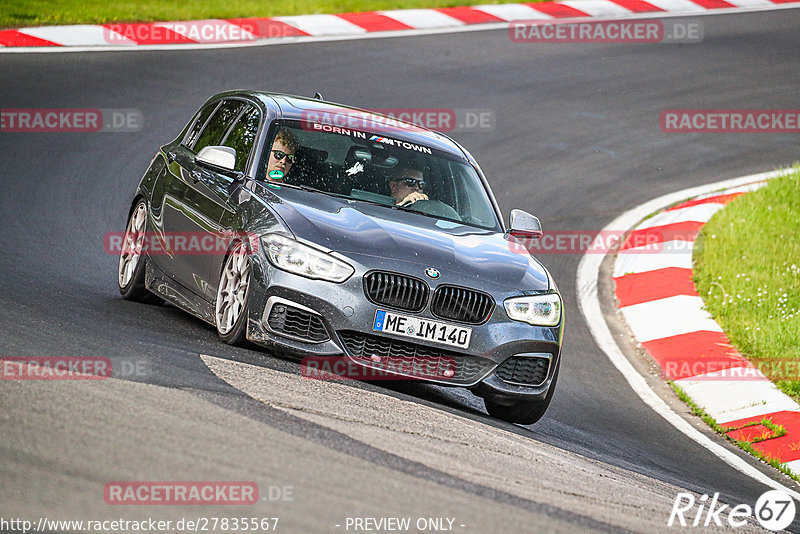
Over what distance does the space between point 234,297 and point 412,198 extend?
159cm

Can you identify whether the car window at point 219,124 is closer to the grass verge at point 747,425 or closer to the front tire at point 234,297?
the front tire at point 234,297

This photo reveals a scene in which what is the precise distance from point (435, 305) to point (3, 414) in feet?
9.29

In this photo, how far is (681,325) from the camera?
1148 centimetres

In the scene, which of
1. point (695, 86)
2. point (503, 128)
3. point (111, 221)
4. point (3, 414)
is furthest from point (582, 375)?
point (695, 86)

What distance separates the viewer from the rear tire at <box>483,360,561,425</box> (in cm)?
770

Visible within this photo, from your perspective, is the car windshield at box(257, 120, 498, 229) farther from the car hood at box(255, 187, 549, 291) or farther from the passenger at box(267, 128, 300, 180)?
the car hood at box(255, 187, 549, 291)

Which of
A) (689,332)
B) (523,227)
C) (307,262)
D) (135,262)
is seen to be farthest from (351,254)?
(689,332)

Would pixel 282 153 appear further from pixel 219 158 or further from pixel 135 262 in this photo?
pixel 135 262

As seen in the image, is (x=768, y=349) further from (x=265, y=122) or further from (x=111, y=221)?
(x=111, y=221)

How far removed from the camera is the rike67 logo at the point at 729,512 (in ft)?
18.4

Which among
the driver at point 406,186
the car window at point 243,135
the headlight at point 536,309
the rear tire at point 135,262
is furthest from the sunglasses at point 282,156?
the headlight at point 536,309

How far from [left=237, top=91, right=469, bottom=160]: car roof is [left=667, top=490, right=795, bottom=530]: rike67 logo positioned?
3.31 meters

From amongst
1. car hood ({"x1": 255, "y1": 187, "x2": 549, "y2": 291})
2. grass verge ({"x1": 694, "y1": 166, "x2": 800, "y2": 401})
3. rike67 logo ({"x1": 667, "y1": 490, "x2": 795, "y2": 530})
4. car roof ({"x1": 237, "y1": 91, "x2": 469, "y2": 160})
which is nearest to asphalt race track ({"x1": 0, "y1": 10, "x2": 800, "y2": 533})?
rike67 logo ({"x1": 667, "y1": 490, "x2": 795, "y2": 530})

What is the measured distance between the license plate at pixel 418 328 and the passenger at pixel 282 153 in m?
1.56
